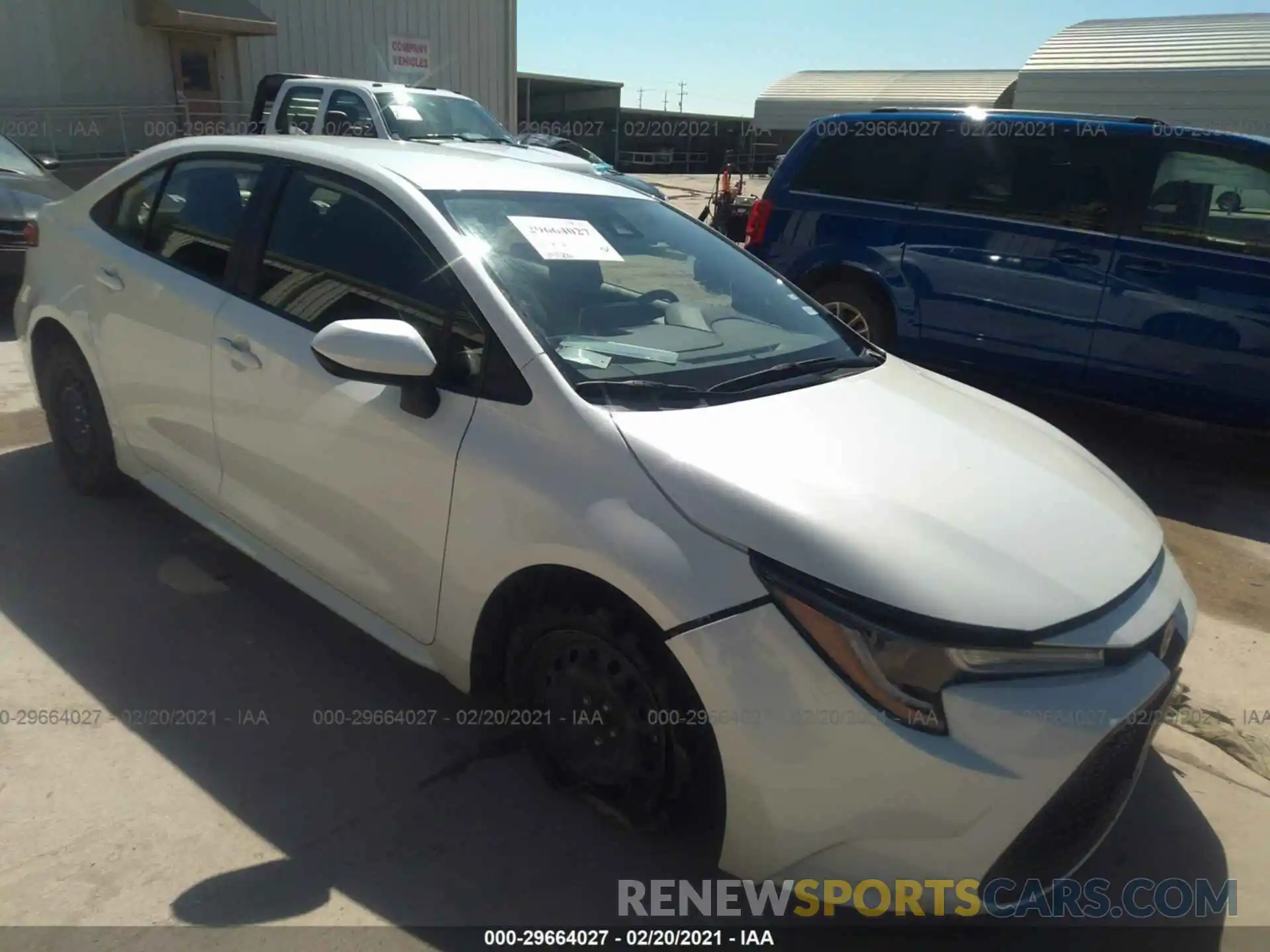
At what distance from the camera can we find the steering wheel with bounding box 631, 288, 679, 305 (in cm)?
295

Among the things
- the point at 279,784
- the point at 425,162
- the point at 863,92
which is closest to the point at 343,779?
the point at 279,784

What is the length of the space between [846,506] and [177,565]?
282 cm

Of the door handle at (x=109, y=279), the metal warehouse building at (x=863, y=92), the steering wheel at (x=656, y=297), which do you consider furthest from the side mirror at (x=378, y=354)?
the metal warehouse building at (x=863, y=92)

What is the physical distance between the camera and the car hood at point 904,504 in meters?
1.99

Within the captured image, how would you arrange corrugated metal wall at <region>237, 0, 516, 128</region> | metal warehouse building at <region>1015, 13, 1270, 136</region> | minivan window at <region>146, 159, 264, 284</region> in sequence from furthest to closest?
1. metal warehouse building at <region>1015, 13, 1270, 136</region>
2. corrugated metal wall at <region>237, 0, 516, 128</region>
3. minivan window at <region>146, 159, 264, 284</region>

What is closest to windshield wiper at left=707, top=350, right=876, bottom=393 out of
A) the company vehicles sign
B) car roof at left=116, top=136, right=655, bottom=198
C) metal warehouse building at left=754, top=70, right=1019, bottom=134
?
car roof at left=116, top=136, right=655, bottom=198

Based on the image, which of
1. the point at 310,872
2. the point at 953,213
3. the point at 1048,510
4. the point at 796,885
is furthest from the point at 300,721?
the point at 953,213

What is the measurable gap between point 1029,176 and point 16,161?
8.26 meters

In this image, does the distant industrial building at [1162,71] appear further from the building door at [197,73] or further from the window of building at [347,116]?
the building door at [197,73]

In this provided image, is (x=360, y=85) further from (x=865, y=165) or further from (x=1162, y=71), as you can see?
(x=1162, y=71)

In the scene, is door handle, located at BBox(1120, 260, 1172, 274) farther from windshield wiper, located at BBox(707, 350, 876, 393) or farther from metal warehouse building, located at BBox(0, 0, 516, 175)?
metal warehouse building, located at BBox(0, 0, 516, 175)

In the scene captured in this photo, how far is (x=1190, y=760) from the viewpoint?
119 inches

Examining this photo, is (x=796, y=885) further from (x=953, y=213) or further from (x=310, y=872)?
(x=953, y=213)

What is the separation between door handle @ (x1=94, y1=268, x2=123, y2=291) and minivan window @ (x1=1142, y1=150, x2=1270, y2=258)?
5221 millimetres
